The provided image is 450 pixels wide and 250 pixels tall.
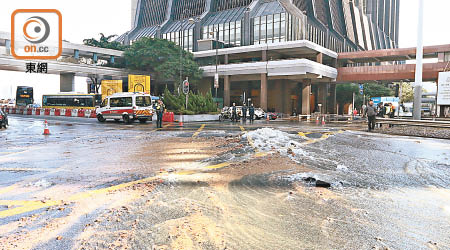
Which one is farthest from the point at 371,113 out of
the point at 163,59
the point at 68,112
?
the point at 163,59

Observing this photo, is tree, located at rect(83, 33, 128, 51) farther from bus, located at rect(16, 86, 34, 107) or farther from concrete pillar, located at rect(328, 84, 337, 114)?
concrete pillar, located at rect(328, 84, 337, 114)

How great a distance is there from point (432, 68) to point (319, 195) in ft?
168

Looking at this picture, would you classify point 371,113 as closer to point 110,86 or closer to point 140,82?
point 140,82

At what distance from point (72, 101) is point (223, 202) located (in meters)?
37.8

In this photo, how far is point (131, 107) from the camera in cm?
2577

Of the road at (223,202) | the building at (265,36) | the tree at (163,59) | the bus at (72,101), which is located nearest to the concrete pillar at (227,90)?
the building at (265,36)

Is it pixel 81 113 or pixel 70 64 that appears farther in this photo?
pixel 70 64

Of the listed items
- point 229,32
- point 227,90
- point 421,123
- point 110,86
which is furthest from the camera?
point 229,32

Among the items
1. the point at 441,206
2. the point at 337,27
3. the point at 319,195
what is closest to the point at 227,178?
the point at 319,195

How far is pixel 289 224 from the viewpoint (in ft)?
13.3

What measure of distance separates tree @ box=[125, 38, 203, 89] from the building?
3.65 meters

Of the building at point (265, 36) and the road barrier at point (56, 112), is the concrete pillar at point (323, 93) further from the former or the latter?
the road barrier at point (56, 112)

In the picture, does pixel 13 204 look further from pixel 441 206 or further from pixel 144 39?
pixel 144 39

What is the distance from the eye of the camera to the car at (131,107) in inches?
1014
